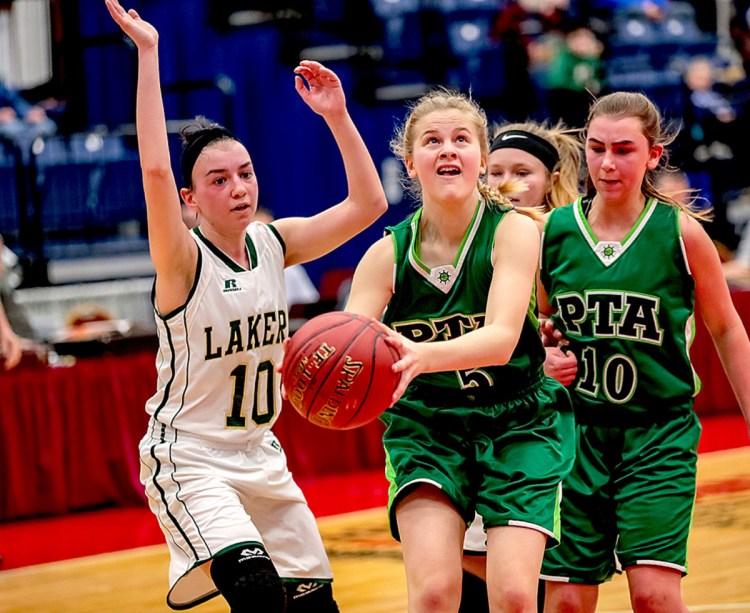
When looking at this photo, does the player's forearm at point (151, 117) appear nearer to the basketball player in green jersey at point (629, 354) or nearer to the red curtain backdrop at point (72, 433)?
the basketball player in green jersey at point (629, 354)

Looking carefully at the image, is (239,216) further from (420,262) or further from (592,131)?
(592,131)

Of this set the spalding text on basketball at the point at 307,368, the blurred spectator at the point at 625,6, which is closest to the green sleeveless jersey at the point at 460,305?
the spalding text on basketball at the point at 307,368

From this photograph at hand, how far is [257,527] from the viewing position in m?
3.94

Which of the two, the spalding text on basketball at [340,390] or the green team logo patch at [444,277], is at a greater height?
the green team logo patch at [444,277]

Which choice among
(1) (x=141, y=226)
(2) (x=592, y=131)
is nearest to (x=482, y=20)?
(1) (x=141, y=226)

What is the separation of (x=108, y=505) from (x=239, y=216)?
4132 mm

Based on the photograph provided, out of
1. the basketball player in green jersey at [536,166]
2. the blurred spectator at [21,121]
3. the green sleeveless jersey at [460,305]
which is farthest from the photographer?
the blurred spectator at [21,121]

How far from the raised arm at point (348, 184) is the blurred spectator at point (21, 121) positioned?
6.68 meters

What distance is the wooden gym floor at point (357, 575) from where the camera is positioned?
517 centimetres

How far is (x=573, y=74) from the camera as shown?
40.8ft

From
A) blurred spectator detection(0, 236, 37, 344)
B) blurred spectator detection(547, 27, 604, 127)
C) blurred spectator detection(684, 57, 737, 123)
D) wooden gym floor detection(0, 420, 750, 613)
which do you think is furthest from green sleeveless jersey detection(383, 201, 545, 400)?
blurred spectator detection(684, 57, 737, 123)

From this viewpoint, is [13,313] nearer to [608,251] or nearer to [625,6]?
[608,251]

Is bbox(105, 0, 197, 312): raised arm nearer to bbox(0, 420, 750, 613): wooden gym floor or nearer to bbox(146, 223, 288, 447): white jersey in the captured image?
bbox(146, 223, 288, 447): white jersey

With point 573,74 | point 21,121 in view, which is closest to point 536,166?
point 21,121
